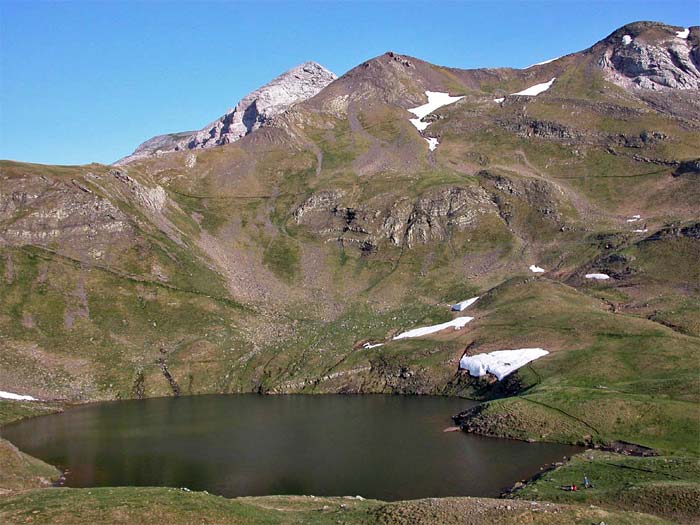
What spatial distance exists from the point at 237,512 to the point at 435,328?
8433 cm

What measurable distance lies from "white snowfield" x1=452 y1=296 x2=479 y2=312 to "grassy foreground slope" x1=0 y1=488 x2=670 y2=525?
89262 mm

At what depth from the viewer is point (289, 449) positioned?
66750 millimetres

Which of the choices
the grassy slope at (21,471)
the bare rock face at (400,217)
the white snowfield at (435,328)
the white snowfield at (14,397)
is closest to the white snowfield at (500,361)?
the white snowfield at (435,328)

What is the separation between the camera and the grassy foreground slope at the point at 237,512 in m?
35.0

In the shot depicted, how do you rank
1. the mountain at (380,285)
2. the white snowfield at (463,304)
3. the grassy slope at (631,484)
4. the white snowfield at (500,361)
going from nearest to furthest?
the grassy slope at (631,484), the mountain at (380,285), the white snowfield at (500,361), the white snowfield at (463,304)

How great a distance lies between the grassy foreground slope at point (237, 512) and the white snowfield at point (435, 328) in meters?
75.9

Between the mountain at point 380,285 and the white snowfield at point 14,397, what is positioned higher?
the mountain at point 380,285

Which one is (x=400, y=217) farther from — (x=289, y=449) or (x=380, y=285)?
(x=289, y=449)

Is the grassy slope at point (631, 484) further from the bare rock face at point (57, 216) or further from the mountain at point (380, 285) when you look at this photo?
the bare rock face at point (57, 216)

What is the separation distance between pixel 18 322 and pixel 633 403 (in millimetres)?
106859

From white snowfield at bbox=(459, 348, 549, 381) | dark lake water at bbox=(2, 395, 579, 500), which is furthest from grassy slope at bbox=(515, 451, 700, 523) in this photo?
white snowfield at bbox=(459, 348, 549, 381)

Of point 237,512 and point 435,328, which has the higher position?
point 435,328

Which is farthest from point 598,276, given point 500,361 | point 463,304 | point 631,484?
point 631,484

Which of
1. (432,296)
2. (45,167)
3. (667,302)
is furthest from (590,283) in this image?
(45,167)
